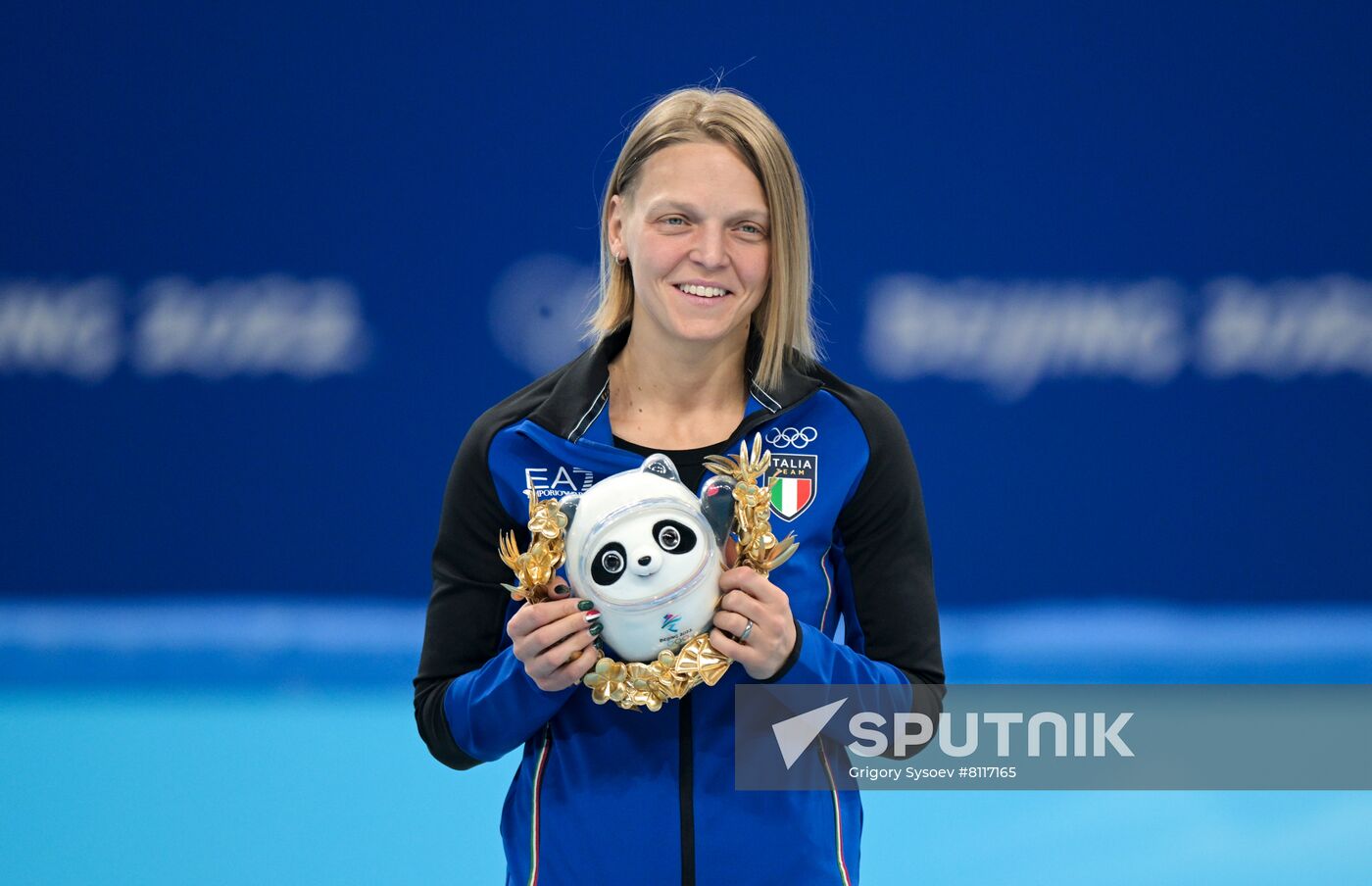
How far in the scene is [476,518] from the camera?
149 centimetres

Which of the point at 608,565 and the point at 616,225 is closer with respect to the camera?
the point at 608,565

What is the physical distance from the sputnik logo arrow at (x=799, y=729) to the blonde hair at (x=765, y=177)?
1.23 ft

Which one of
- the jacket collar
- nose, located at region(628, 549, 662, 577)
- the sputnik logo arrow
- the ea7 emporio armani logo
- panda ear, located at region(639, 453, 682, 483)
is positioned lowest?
the sputnik logo arrow

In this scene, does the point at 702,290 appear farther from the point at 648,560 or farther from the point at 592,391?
the point at 648,560

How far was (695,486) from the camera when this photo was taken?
1.51 meters

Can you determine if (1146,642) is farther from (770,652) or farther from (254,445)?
(770,652)

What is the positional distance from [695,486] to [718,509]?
0.16 meters

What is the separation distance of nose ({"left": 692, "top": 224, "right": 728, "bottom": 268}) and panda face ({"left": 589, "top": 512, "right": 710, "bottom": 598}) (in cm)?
29

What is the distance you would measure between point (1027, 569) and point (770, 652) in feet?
13.1

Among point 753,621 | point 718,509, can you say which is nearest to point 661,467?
point 718,509

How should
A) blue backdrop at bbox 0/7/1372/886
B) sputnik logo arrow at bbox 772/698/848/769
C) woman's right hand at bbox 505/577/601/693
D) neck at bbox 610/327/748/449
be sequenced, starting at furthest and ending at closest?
blue backdrop at bbox 0/7/1372/886
neck at bbox 610/327/748/449
sputnik logo arrow at bbox 772/698/848/769
woman's right hand at bbox 505/577/601/693

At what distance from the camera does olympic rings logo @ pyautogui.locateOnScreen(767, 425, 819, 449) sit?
1.50 m

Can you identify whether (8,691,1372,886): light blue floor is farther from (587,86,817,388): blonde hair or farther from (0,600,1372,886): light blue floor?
(587,86,817,388): blonde hair

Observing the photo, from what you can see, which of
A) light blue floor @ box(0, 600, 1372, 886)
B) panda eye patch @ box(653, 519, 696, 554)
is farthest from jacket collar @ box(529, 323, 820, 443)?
light blue floor @ box(0, 600, 1372, 886)
